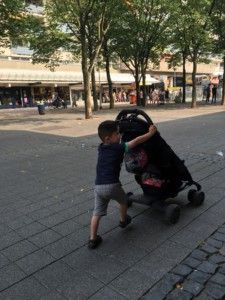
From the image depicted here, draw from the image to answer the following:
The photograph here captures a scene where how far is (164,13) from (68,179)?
74.6 ft

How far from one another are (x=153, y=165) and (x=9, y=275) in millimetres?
2119

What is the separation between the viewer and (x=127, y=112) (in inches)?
177

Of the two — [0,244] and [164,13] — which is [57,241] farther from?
[164,13]

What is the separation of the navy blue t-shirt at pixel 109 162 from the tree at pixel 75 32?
15000 mm

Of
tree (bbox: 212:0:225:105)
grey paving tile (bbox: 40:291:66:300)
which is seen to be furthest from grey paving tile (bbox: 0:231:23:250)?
tree (bbox: 212:0:225:105)

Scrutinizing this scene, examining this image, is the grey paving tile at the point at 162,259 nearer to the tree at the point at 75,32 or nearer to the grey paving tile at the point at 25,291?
the grey paving tile at the point at 25,291

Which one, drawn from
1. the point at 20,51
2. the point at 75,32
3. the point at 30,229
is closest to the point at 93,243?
the point at 30,229

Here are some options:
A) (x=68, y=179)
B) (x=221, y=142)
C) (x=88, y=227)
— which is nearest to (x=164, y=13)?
(x=221, y=142)

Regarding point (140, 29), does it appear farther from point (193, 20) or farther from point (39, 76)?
point (39, 76)

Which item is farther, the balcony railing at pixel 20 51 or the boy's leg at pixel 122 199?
the balcony railing at pixel 20 51

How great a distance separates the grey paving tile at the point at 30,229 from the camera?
4318 millimetres

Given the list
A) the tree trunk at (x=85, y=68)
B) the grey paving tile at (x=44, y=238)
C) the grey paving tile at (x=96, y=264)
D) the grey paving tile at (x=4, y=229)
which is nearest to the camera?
the grey paving tile at (x=96, y=264)

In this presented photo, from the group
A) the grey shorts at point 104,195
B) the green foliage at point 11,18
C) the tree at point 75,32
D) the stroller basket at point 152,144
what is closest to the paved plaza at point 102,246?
the grey shorts at point 104,195

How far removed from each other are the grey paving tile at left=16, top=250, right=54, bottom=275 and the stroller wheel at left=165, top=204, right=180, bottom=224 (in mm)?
1515
